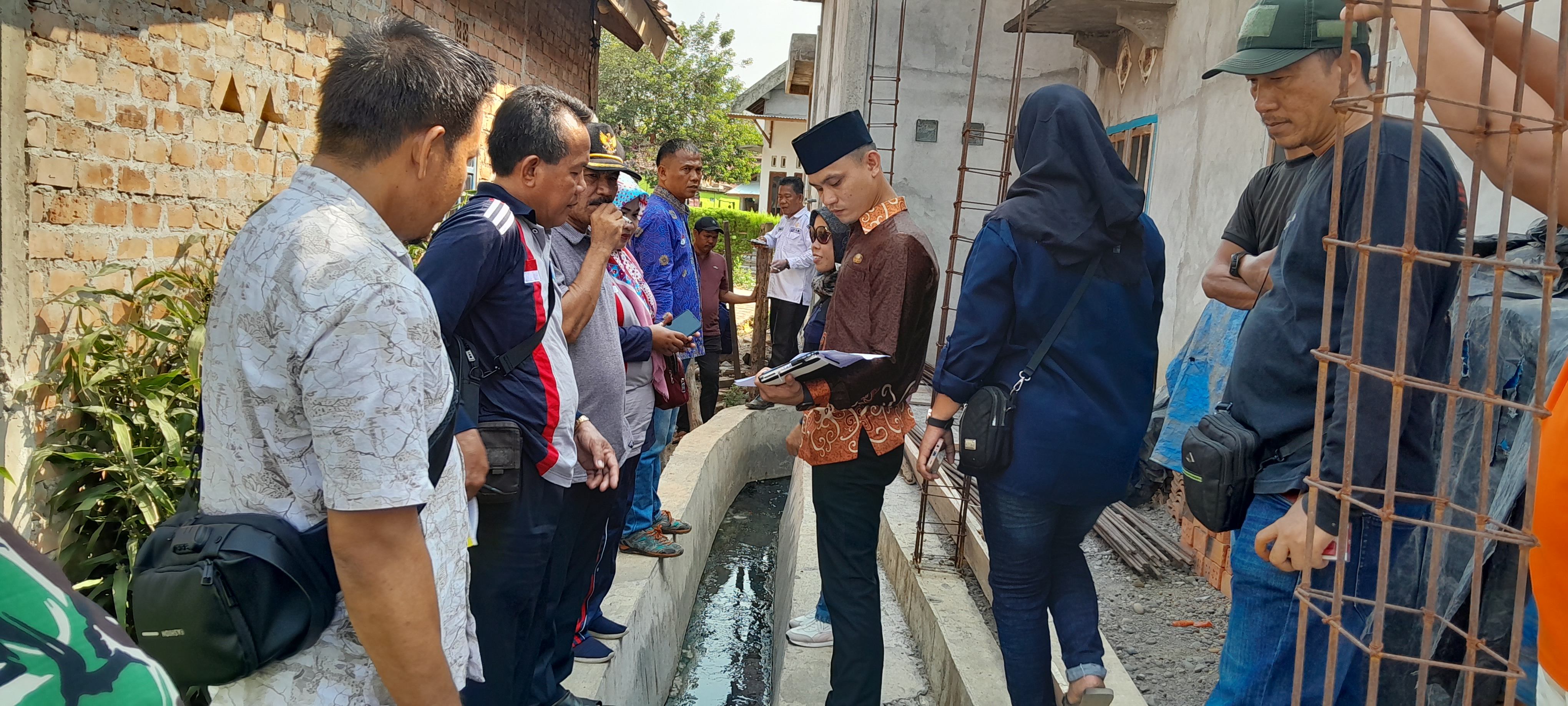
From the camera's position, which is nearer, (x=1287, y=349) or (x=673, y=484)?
(x=1287, y=349)

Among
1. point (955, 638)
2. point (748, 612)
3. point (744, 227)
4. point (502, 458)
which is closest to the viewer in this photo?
point (502, 458)

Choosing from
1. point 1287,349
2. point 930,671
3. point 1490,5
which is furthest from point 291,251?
point 930,671

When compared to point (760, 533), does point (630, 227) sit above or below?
above

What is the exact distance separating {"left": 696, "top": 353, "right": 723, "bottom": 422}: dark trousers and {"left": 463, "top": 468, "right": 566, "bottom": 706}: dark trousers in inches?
194

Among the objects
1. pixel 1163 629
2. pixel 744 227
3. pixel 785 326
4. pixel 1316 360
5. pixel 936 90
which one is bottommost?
pixel 1163 629

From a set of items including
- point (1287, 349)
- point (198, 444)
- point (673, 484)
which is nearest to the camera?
point (198, 444)

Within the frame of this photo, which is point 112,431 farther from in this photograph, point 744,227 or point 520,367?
point 744,227

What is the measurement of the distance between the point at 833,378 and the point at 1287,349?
1.34 meters

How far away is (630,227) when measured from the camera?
11.5 ft

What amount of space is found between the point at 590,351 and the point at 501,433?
711 mm

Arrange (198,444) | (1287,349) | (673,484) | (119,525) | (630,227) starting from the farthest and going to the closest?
1. (673,484)
2. (630,227)
3. (119,525)
4. (1287,349)
5. (198,444)

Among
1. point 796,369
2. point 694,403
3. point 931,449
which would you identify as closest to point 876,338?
point 796,369

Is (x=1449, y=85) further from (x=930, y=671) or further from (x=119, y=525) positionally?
(x=119, y=525)

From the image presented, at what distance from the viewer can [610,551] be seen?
3691 mm
